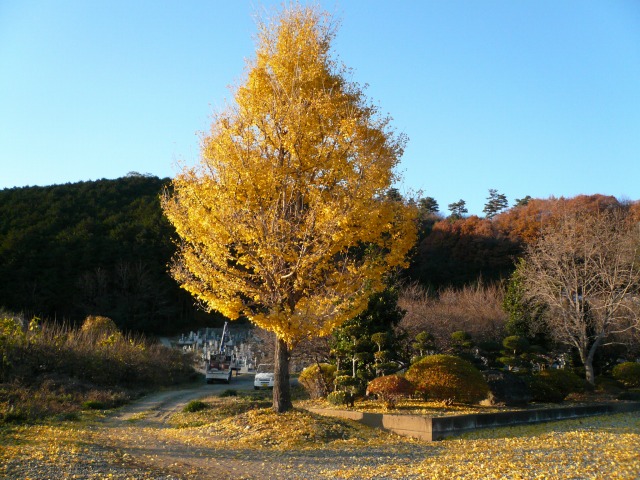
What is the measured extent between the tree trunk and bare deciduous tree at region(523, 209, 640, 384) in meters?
10.5

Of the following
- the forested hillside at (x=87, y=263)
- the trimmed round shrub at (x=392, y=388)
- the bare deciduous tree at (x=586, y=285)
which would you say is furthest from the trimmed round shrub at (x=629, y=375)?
the forested hillside at (x=87, y=263)

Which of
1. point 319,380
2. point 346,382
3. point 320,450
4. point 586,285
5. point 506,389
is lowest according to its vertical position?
point 320,450

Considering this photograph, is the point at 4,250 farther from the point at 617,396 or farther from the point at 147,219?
the point at 617,396

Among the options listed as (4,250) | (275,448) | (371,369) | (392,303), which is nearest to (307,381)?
(371,369)

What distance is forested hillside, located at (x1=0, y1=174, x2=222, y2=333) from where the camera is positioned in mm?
31844

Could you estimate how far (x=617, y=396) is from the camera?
15.3m

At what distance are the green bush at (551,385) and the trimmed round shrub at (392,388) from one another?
3.85 meters

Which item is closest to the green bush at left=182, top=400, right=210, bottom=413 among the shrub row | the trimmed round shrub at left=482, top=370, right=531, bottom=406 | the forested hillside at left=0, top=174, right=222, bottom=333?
the shrub row

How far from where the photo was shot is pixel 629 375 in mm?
16594

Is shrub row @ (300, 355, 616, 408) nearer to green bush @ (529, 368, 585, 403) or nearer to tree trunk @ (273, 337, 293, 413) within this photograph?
green bush @ (529, 368, 585, 403)

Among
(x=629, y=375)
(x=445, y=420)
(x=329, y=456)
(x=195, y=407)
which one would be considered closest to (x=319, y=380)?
(x=195, y=407)

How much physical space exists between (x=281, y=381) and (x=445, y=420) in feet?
10.6

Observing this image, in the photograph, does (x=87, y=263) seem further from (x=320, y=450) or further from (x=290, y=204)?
(x=320, y=450)

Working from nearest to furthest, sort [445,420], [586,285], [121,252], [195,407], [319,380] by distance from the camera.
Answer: [445,420], [195,407], [319,380], [586,285], [121,252]
